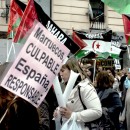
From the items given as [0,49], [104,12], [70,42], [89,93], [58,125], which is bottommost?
[58,125]

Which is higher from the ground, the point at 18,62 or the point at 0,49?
the point at 0,49

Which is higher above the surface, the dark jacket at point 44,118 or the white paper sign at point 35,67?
the white paper sign at point 35,67

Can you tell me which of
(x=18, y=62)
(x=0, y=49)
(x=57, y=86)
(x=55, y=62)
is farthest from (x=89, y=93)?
(x=0, y=49)

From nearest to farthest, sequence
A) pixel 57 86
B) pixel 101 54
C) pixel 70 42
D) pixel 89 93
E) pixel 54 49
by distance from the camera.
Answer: pixel 54 49
pixel 57 86
pixel 89 93
pixel 70 42
pixel 101 54

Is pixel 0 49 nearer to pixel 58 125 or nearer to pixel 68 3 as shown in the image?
pixel 68 3

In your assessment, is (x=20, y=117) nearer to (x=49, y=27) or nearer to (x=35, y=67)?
(x=35, y=67)

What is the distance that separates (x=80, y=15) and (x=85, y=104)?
16.5 meters

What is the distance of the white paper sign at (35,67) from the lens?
292 cm

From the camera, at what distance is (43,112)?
170 inches

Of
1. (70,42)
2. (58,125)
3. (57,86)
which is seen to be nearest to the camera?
(57,86)

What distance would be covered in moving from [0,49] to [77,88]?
9691mm

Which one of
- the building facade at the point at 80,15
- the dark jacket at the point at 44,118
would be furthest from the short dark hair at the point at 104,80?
the building facade at the point at 80,15

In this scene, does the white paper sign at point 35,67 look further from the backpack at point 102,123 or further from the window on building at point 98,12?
the window on building at point 98,12

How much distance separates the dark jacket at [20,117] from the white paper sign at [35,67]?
0.06 meters
